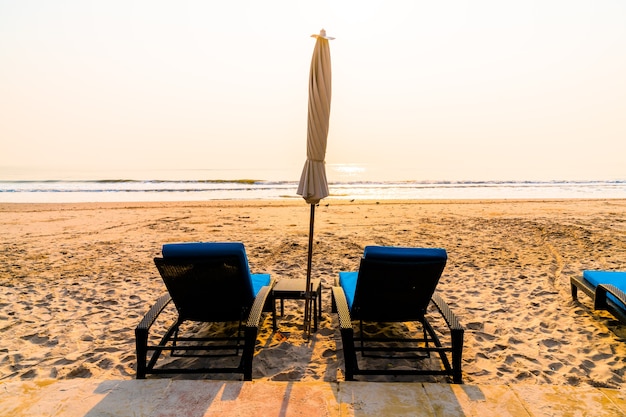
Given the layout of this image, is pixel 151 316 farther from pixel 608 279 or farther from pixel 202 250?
pixel 608 279

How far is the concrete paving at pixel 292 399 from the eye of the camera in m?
2.68

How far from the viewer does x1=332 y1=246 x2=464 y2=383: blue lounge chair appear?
3371mm

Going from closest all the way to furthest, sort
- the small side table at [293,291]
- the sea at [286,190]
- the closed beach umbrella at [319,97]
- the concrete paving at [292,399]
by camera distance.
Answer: the concrete paving at [292,399], the closed beach umbrella at [319,97], the small side table at [293,291], the sea at [286,190]

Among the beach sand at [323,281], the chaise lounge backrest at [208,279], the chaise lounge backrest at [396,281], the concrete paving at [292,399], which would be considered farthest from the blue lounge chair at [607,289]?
the chaise lounge backrest at [208,279]

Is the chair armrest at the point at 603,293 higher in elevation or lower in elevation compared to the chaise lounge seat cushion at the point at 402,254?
lower

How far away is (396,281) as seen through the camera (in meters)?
3.61

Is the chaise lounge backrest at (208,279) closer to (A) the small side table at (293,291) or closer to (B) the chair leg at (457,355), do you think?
(A) the small side table at (293,291)

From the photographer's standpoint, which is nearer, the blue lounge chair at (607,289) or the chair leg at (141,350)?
the chair leg at (141,350)

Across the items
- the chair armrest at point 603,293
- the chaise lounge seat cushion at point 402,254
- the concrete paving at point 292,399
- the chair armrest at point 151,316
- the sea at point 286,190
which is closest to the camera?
the concrete paving at point 292,399

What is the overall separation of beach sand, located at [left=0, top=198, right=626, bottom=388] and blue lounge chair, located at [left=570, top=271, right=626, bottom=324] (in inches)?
12.8

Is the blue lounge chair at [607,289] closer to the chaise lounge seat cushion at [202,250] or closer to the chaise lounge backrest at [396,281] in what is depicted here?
the chaise lounge backrest at [396,281]

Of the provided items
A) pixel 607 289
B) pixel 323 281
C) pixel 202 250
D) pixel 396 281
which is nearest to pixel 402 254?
pixel 396 281

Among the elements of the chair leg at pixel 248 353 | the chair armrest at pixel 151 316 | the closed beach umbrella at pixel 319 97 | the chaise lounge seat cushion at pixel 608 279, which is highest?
the closed beach umbrella at pixel 319 97

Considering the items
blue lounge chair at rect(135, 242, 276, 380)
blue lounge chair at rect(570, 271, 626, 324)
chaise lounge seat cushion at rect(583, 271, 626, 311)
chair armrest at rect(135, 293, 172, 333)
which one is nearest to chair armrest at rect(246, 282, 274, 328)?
blue lounge chair at rect(135, 242, 276, 380)
